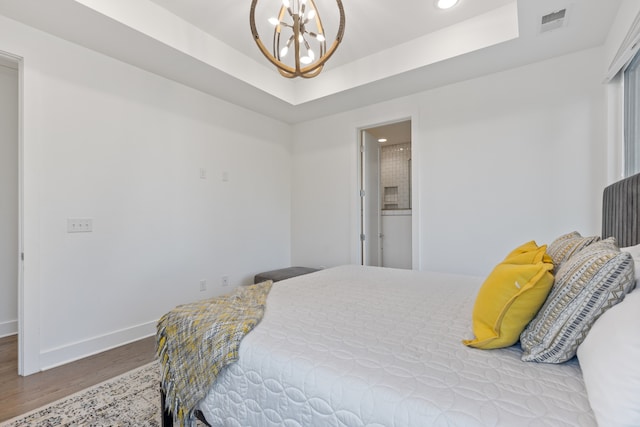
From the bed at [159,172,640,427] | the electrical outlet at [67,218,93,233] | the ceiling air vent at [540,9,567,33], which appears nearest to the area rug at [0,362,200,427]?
the bed at [159,172,640,427]

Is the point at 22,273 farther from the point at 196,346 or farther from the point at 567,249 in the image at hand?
the point at 567,249

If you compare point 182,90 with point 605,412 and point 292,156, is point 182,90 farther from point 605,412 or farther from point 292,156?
point 605,412

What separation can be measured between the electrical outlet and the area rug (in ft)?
3.80

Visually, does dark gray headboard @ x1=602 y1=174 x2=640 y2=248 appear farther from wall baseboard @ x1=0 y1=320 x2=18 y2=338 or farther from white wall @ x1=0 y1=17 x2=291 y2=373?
wall baseboard @ x1=0 y1=320 x2=18 y2=338

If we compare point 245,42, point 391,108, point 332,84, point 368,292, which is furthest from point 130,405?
point 391,108

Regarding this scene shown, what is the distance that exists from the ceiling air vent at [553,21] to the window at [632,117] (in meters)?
0.51

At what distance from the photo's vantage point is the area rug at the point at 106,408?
1606mm

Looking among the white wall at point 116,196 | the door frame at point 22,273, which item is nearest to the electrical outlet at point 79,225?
the white wall at point 116,196

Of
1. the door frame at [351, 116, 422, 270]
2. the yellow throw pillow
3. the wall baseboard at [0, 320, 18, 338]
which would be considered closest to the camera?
the yellow throw pillow

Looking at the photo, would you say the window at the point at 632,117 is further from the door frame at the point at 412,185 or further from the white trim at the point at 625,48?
the door frame at the point at 412,185

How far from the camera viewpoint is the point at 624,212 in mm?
1696

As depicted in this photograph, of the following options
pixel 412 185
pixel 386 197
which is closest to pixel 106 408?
pixel 412 185

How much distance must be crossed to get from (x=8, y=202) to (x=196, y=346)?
3.13 metres

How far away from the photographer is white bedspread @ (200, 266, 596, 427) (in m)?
0.74
